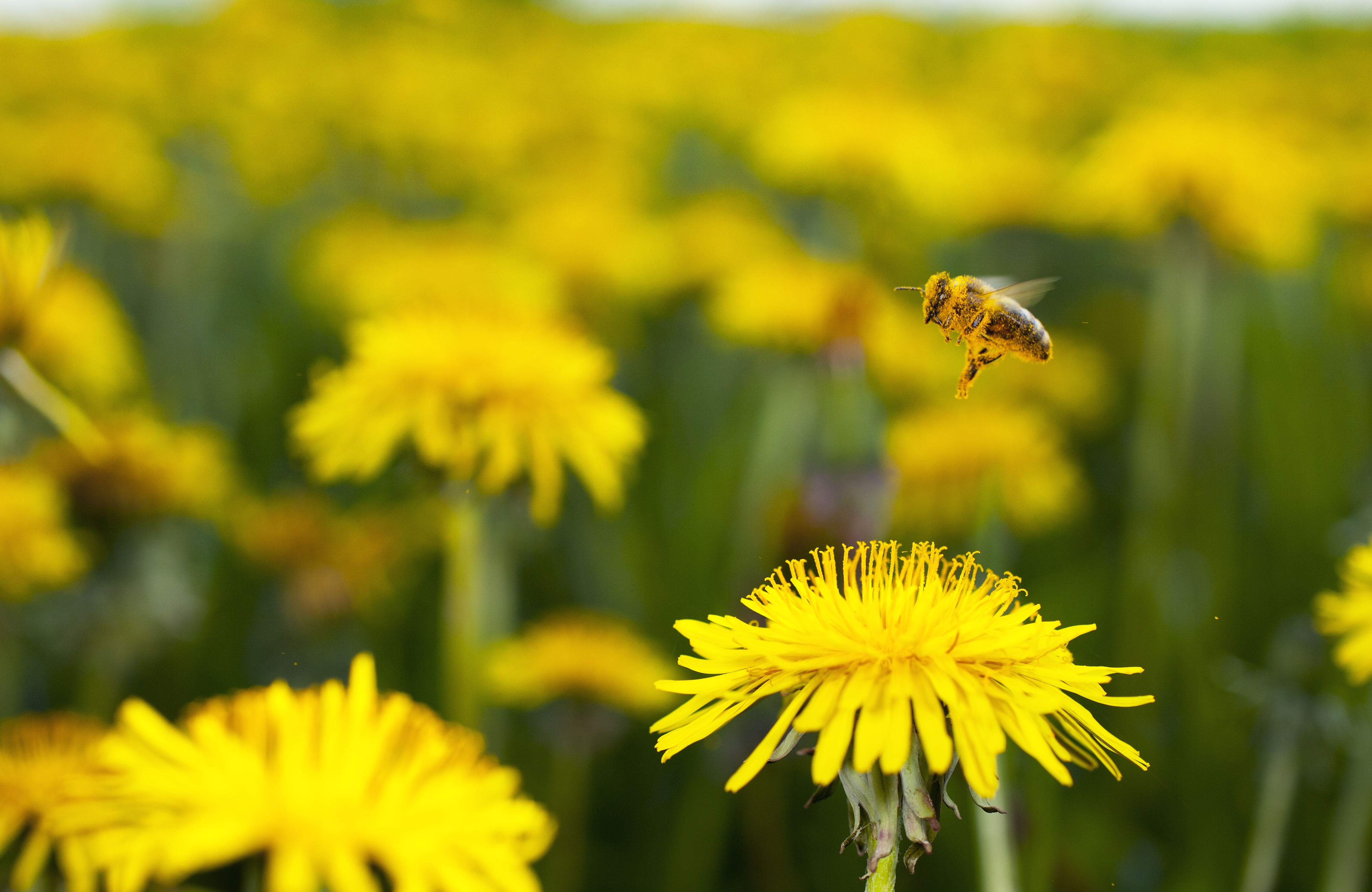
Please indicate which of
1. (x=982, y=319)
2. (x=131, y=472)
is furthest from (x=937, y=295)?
(x=131, y=472)

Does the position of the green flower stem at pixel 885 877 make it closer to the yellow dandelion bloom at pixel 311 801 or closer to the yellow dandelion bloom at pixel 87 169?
the yellow dandelion bloom at pixel 311 801

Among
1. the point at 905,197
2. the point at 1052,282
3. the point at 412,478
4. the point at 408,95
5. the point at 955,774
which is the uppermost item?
the point at 408,95

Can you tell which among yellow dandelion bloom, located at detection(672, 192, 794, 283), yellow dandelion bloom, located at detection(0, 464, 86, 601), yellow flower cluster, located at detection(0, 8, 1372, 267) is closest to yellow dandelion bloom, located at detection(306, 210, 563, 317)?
yellow flower cluster, located at detection(0, 8, 1372, 267)

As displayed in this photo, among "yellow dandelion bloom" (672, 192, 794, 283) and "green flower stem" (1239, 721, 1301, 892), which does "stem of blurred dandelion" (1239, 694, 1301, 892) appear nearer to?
"green flower stem" (1239, 721, 1301, 892)

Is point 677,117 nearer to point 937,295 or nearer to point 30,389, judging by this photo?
point 30,389

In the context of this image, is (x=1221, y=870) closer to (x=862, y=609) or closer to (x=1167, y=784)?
(x=1167, y=784)

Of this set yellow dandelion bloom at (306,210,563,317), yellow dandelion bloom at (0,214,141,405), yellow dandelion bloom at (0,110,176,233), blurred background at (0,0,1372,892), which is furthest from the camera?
yellow dandelion bloom at (0,110,176,233)

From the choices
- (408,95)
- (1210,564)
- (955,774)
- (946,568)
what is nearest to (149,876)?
(946,568)

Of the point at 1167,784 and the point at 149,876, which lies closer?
the point at 149,876
